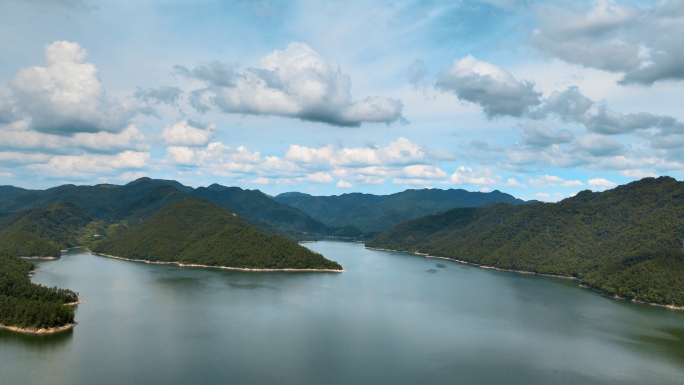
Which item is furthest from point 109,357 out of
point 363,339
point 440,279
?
point 440,279

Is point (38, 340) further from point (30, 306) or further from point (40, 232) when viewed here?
point (40, 232)

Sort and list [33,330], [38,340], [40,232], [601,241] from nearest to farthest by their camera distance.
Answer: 1. [38,340]
2. [33,330]
3. [601,241]
4. [40,232]

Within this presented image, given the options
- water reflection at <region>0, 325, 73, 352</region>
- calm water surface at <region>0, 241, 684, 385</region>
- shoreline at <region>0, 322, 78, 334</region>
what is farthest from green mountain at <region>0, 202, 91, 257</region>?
water reflection at <region>0, 325, 73, 352</region>

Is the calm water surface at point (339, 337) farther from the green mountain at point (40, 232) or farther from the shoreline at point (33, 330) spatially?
the green mountain at point (40, 232)

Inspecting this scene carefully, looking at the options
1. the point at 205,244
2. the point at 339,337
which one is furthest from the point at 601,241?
the point at 205,244

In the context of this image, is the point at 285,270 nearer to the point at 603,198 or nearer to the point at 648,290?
the point at 648,290
